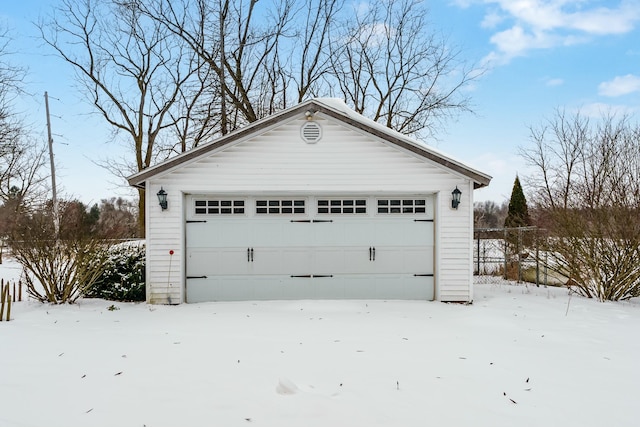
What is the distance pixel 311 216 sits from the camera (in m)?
8.39

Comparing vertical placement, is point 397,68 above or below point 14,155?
above

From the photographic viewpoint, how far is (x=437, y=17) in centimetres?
1998

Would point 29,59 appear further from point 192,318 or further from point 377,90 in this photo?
point 377,90

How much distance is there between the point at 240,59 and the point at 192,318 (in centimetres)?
1573

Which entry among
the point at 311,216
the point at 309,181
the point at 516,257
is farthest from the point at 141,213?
the point at 516,257

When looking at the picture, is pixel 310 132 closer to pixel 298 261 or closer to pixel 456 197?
pixel 298 261

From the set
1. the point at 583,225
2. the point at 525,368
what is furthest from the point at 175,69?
the point at 525,368

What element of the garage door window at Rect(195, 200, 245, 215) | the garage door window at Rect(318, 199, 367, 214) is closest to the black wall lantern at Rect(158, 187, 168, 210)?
the garage door window at Rect(195, 200, 245, 215)

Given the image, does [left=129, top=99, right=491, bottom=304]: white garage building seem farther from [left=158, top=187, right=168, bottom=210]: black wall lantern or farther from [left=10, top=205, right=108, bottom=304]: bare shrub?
[left=10, top=205, right=108, bottom=304]: bare shrub

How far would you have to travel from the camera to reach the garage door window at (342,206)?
27.6 feet

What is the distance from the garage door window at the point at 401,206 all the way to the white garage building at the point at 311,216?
0.07 ft

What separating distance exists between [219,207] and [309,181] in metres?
1.91

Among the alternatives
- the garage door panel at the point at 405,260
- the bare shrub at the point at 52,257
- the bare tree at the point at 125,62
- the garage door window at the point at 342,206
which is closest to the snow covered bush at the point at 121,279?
the bare shrub at the point at 52,257

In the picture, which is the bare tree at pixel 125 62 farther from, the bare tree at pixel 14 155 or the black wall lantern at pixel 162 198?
the black wall lantern at pixel 162 198
